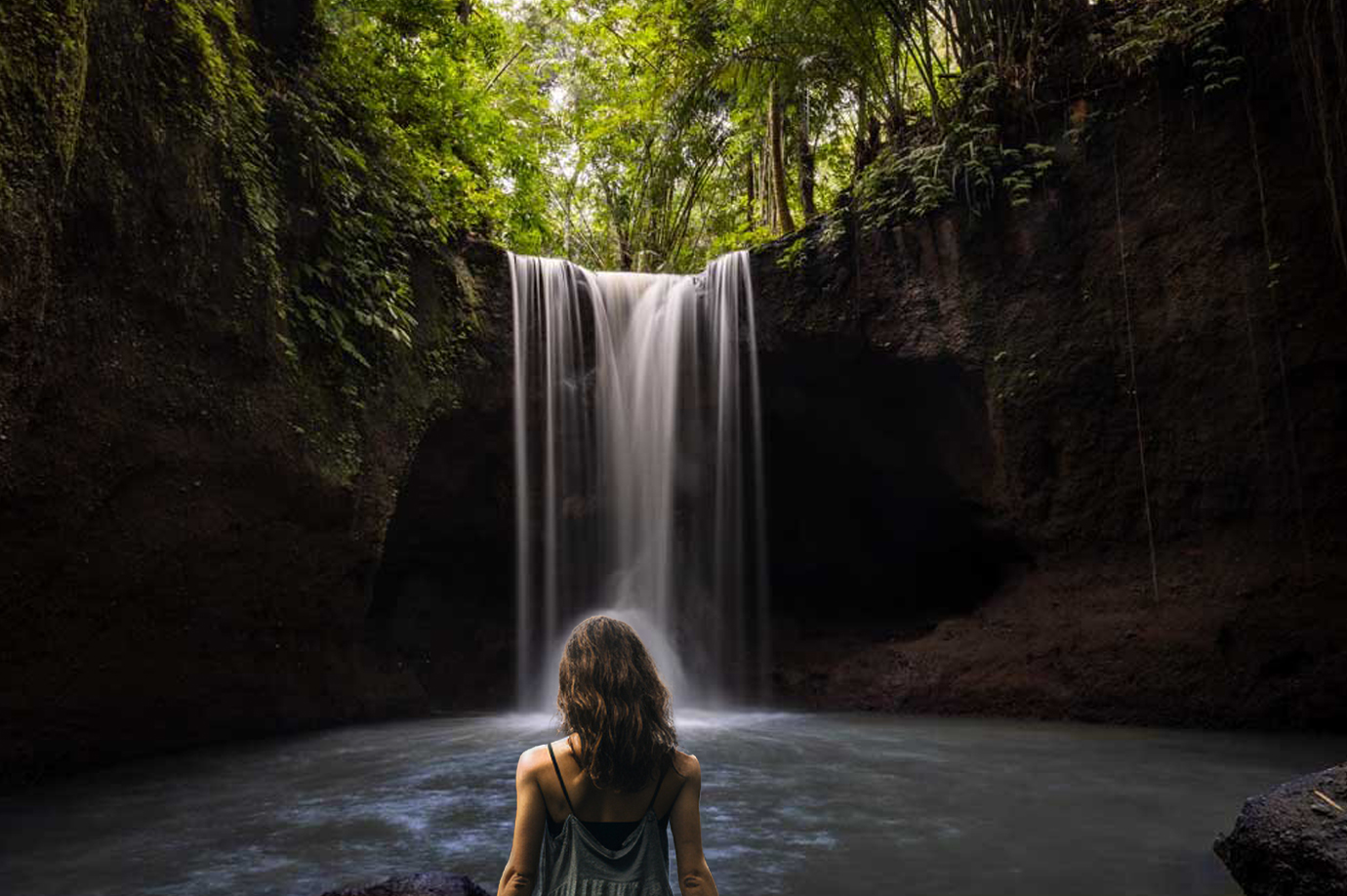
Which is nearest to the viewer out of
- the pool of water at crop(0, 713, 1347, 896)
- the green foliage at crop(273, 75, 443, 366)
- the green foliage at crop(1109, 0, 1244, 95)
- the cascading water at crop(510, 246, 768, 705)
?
the pool of water at crop(0, 713, 1347, 896)

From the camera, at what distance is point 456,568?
38.5ft

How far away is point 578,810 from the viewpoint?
2.14m

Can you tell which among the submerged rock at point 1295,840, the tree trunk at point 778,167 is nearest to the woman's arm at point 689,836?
the submerged rock at point 1295,840

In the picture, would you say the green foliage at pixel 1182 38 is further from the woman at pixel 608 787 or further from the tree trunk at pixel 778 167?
the woman at pixel 608 787

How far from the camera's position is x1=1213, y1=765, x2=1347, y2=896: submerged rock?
3373 millimetres

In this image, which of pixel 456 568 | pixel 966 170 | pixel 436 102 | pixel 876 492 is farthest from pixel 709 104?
pixel 456 568

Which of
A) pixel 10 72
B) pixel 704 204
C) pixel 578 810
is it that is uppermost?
pixel 704 204

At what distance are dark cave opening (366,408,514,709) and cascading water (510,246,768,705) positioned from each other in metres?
0.41

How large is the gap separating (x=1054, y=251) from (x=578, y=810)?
9350 millimetres

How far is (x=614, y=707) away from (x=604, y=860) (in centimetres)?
40

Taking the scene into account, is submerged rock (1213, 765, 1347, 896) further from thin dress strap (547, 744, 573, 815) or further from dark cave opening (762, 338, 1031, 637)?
dark cave opening (762, 338, 1031, 637)

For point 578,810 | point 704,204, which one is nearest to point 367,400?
point 578,810

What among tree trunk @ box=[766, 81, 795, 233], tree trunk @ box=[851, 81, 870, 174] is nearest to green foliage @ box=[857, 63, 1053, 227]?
tree trunk @ box=[851, 81, 870, 174]

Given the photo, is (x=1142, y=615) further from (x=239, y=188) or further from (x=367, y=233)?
(x=239, y=188)
